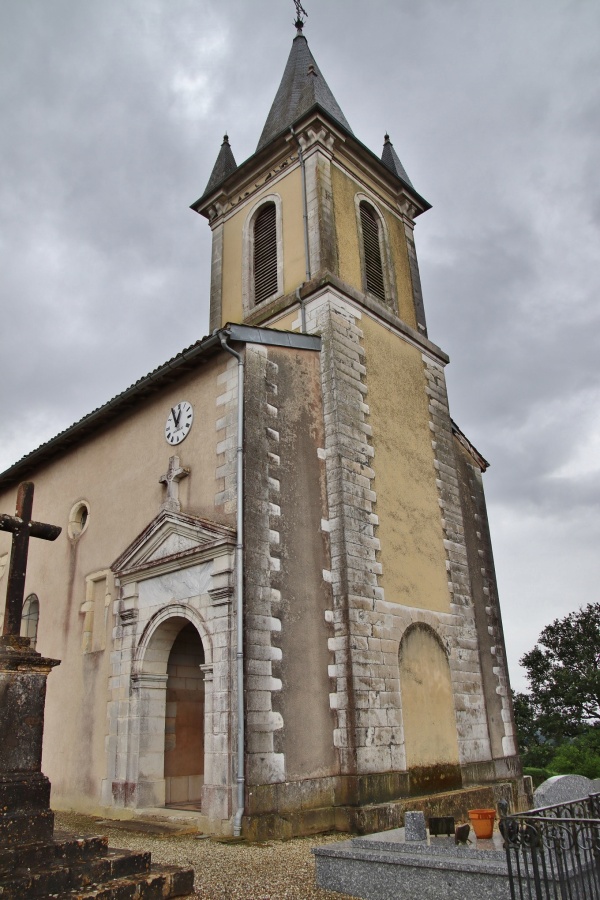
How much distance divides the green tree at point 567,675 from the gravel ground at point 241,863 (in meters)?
22.7

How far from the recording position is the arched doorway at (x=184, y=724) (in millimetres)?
10242

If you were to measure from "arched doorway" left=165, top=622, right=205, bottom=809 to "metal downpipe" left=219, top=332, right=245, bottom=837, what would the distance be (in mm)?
2484

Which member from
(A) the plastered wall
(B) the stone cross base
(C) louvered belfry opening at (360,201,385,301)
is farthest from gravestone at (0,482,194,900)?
(C) louvered belfry opening at (360,201,385,301)

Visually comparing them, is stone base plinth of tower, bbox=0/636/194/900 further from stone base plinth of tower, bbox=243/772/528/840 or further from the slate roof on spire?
the slate roof on spire

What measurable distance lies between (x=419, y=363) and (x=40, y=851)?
10.8 m

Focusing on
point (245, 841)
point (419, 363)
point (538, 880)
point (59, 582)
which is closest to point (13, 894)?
point (538, 880)

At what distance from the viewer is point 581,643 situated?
2917 cm

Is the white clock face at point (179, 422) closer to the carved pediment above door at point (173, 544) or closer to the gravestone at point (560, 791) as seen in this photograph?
the carved pediment above door at point (173, 544)

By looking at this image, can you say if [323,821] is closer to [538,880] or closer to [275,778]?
[275,778]

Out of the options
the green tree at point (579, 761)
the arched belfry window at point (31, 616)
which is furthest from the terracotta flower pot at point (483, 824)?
the green tree at point (579, 761)

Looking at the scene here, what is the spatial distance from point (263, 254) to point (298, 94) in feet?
16.2

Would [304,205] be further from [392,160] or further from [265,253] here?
[392,160]

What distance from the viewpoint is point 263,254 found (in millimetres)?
14188

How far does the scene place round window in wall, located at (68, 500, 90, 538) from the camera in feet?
42.6
